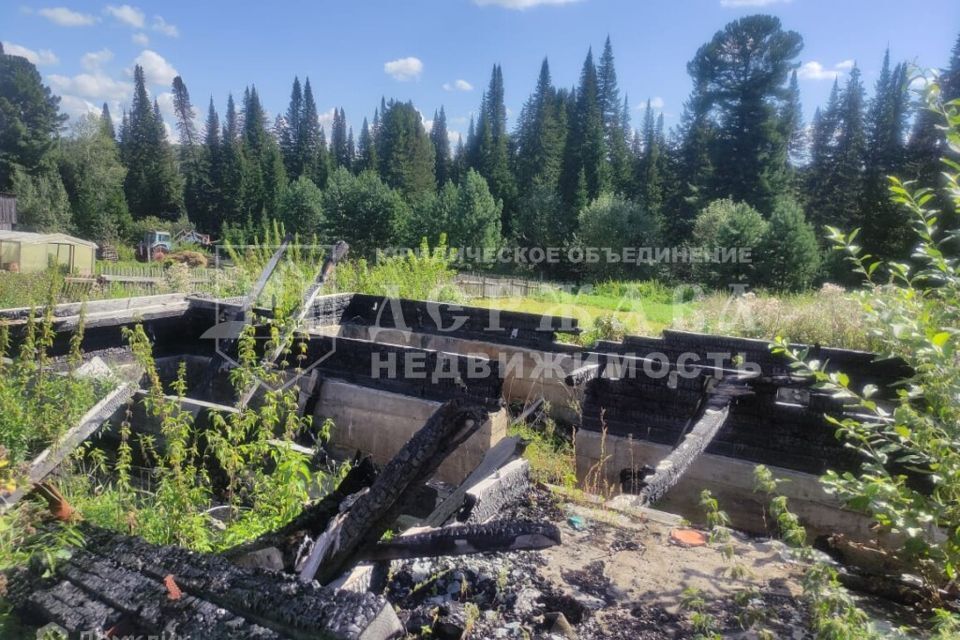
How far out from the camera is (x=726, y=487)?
205 inches

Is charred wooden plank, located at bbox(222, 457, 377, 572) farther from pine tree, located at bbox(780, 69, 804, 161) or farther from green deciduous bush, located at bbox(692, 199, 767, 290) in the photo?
pine tree, located at bbox(780, 69, 804, 161)

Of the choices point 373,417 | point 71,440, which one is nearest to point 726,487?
point 373,417

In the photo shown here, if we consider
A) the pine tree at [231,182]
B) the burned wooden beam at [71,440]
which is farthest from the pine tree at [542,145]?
the burned wooden beam at [71,440]

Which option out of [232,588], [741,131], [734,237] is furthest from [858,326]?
[741,131]

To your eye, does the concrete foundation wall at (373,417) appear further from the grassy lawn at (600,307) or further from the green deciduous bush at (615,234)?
the green deciduous bush at (615,234)

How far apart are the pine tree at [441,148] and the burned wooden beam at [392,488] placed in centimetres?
5037

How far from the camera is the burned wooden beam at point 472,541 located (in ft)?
6.58

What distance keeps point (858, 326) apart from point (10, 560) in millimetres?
10259

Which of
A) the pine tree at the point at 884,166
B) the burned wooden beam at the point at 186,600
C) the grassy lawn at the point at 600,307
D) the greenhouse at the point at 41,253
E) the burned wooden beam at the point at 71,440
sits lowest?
the burned wooden beam at the point at 71,440

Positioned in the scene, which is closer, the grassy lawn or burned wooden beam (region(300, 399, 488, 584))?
burned wooden beam (region(300, 399, 488, 584))

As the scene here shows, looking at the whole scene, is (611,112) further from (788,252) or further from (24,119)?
(24,119)

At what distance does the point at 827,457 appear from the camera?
16.0 feet

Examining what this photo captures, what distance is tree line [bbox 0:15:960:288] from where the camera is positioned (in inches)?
995

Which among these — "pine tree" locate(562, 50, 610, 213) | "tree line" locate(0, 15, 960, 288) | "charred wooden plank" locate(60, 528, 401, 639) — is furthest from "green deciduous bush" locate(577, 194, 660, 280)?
"charred wooden plank" locate(60, 528, 401, 639)
